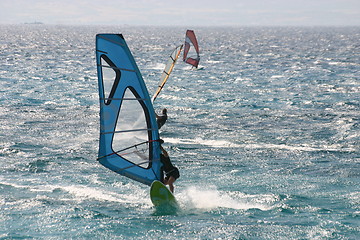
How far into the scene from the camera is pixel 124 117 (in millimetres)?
11727

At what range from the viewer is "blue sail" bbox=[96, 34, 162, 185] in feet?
36.2

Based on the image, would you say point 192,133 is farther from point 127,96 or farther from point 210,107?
point 127,96

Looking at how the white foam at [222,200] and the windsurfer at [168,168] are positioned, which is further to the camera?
the white foam at [222,200]

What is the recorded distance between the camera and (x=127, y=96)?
11602 millimetres

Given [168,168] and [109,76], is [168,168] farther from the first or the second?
[109,76]

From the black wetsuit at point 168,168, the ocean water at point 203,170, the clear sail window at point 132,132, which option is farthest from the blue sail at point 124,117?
the ocean water at point 203,170

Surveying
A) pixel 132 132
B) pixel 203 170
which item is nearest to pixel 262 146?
pixel 203 170

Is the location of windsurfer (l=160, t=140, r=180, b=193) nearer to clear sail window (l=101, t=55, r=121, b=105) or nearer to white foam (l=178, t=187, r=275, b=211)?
white foam (l=178, t=187, r=275, b=211)

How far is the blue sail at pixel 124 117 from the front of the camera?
36.2 feet

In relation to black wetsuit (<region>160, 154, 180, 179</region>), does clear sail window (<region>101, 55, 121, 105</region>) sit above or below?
above

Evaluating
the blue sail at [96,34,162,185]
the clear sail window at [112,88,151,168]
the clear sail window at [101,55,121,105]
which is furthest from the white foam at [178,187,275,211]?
the clear sail window at [101,55,121,105]

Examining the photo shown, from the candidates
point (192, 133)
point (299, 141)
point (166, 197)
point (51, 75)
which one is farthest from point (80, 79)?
point (166, 197)

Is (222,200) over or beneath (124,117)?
beneath

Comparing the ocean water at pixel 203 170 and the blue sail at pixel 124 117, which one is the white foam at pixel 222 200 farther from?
the blue sail at pixel 124 117
